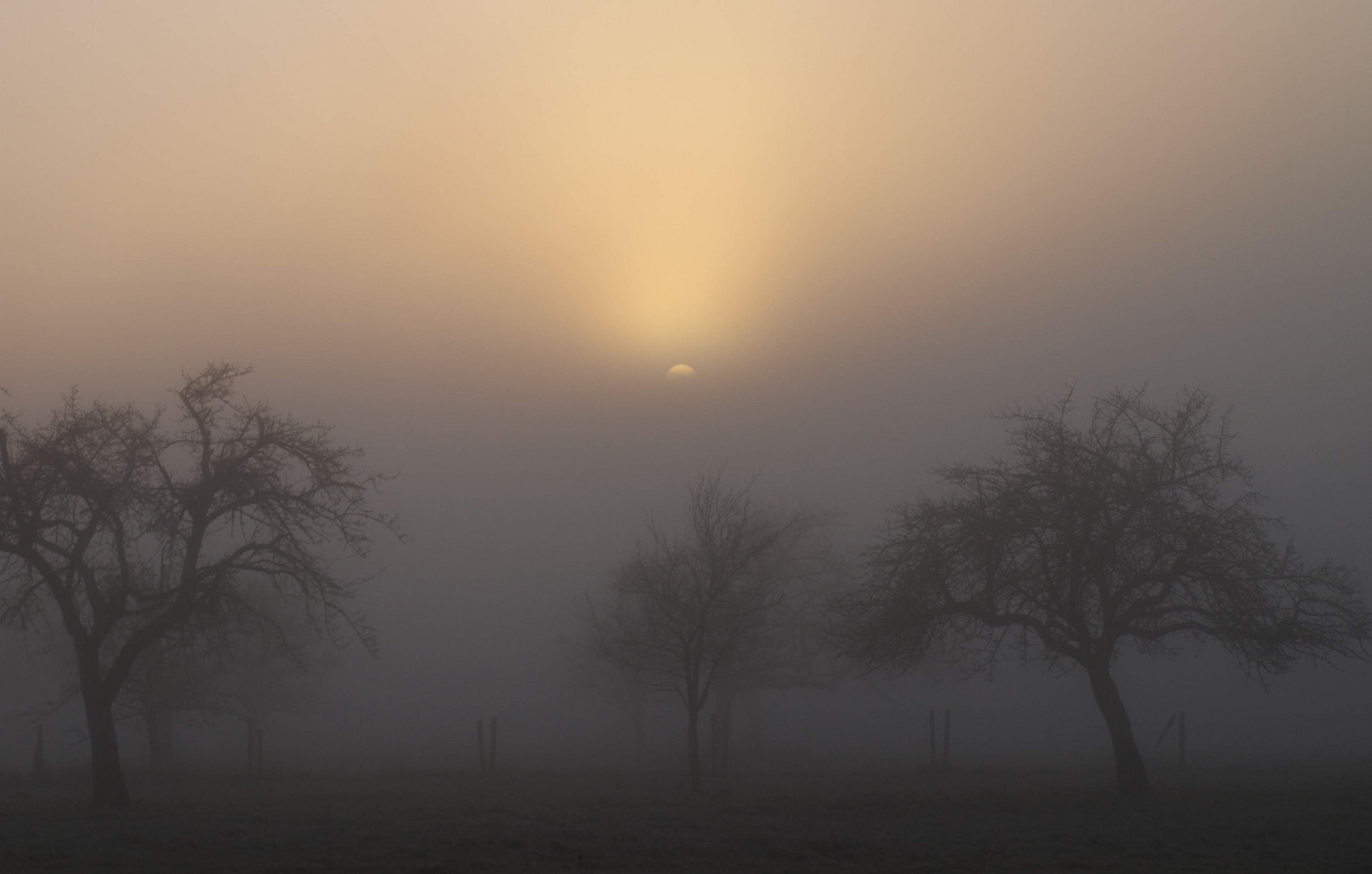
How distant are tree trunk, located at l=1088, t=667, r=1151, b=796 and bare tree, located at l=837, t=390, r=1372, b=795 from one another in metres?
0.03

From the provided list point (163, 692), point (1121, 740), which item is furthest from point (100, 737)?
point (1121, 740)

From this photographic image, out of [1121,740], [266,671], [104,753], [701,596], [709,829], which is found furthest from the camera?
[266,671]

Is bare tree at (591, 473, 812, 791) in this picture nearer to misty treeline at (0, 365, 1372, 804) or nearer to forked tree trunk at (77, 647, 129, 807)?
misty treeline at (0, 365, 1372, 804)

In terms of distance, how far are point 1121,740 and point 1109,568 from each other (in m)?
3.85

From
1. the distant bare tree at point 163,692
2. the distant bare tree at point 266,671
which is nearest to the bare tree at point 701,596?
the distant bare tree at point 163,692

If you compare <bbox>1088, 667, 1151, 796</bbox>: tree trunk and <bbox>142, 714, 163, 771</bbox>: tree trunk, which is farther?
<bbox>142, 714, 163, 771</bbox>: tree trunk

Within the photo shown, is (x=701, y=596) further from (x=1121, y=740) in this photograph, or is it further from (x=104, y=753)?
(x=104, y=753)

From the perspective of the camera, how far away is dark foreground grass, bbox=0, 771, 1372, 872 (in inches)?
455

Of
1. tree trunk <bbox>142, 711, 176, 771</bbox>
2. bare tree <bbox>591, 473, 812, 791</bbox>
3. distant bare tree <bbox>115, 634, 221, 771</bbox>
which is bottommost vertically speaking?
tree trunk <bbox>142, 711, 176, 771</bbox>

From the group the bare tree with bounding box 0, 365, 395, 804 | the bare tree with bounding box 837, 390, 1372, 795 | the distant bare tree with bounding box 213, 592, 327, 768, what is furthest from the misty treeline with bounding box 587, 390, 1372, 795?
the distant bare tree with bounding box 213, 592, 327, 768

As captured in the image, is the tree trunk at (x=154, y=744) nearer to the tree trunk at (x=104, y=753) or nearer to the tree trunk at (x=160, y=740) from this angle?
the tree trunk at (x=160, y=740)

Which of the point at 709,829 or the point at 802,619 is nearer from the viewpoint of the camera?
the point at 709,829

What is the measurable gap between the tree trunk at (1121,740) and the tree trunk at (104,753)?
19904 millimetres

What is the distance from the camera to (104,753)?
18.2 metres
